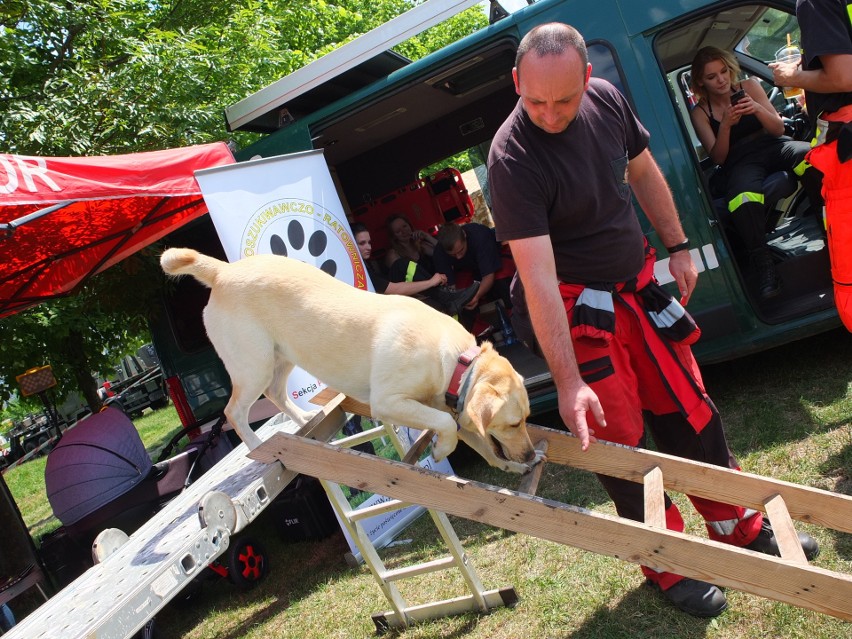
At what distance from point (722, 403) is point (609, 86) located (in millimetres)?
3022

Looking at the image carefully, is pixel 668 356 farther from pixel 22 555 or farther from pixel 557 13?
pixel 22 555

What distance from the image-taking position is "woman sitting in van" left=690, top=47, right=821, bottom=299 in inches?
191

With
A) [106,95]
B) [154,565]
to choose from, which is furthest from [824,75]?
[106,95]

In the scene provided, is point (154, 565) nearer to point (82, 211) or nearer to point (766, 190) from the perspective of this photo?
point (82, 211)

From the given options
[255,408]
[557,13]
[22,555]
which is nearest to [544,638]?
[255,408]

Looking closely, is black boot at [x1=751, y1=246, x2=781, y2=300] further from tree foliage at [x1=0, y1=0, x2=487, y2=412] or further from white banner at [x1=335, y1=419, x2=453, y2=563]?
tree foliage at [x1=0, y1=0, x2=487, y2=412]

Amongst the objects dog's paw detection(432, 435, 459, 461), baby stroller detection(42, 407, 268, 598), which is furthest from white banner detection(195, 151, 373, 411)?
dog's paw detection(432, 435, 459, 461)

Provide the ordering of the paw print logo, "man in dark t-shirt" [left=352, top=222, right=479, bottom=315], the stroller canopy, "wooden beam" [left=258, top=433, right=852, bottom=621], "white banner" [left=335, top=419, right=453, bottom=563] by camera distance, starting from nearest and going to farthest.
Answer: "wooden beam" [left=258, top=433, right=852, bottom=621] < the paw print logo < the stroller canopy < "white banner" [left=335, top=419, right=453, bottom=563] < "man in dark t-shirt" [left=352, top=222, right=479, bottom=315]

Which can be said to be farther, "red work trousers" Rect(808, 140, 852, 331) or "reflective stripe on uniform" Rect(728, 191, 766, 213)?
"reflective stripe on uniform" Rect(728, 191, 766, 213)

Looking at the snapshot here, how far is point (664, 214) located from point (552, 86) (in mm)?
1034

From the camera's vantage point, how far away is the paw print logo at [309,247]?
4.42m

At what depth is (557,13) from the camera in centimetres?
457

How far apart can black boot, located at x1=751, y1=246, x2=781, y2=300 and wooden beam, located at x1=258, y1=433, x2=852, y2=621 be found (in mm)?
3251

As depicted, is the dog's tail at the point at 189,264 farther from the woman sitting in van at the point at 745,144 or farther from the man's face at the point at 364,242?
the woman sitting in van at the point at 745,144
